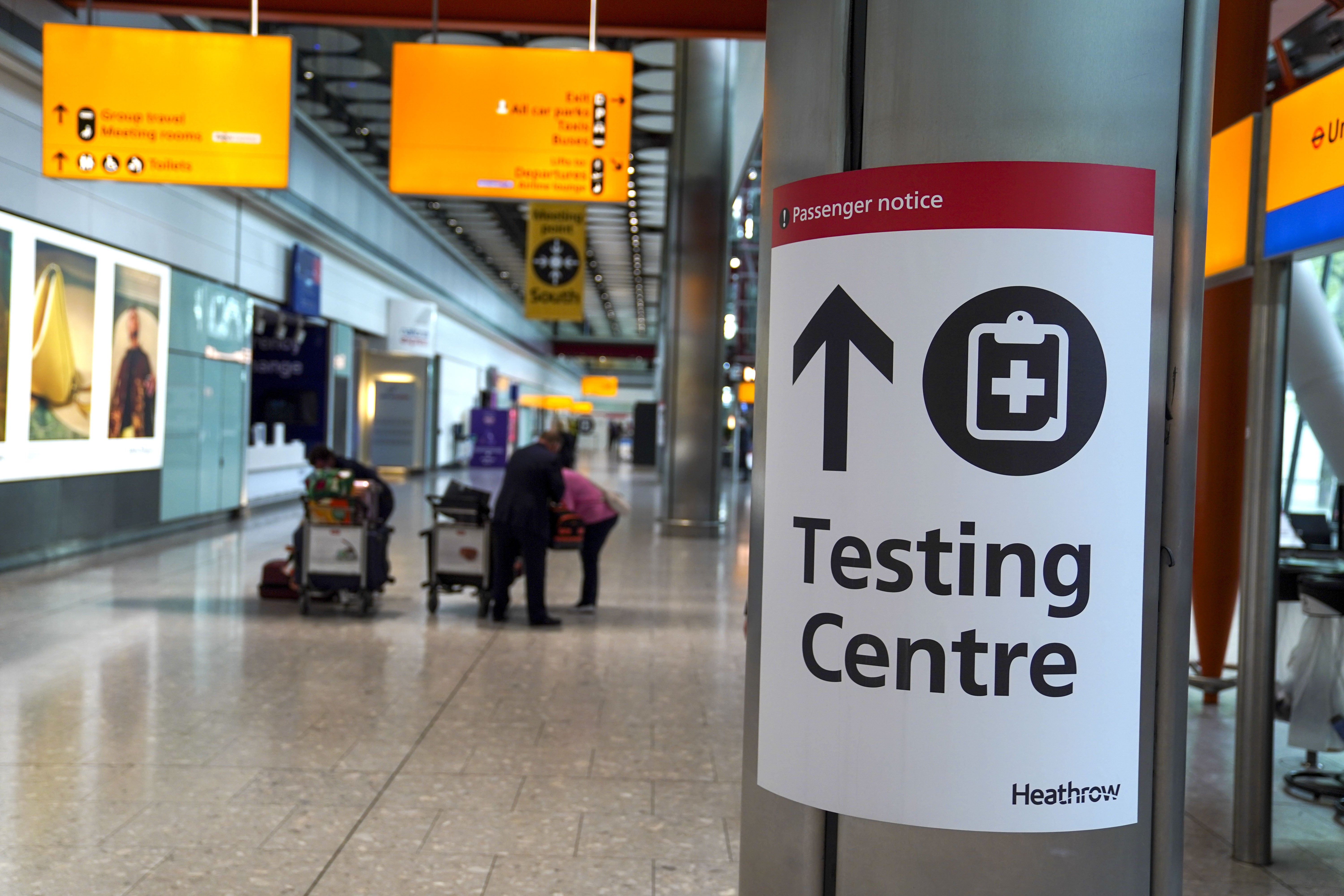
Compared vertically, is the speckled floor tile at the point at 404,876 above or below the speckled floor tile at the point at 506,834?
above

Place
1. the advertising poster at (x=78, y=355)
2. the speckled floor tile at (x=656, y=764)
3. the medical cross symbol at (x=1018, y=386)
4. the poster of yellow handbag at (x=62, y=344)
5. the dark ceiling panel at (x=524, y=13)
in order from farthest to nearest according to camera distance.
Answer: the poster of yellow handbag at (x=62, y=344) < the advertising poster at (x=78, y=355) < the dark ceiling panel at (x=524, y=13) < the speckled floor tile at (x=656, y=764) < the medical cross symbol at (x=1018, y=386)

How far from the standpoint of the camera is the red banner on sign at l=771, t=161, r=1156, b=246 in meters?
2.03

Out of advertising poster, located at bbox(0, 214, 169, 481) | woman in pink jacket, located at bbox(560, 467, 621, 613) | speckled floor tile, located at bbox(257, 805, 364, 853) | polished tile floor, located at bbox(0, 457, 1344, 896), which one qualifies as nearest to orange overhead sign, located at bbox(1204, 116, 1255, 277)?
polished tile floor, located at bbox(0, 457, 1344, 896)

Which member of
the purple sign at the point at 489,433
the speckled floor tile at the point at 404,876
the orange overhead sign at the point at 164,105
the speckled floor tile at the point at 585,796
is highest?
the orange overhead sign at the point at 164,105

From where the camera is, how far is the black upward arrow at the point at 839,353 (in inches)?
83.1

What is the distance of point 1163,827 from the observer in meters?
2.17

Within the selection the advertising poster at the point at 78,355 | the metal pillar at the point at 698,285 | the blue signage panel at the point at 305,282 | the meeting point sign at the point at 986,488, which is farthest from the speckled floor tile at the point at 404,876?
the blue signage panel at the point at 305,282

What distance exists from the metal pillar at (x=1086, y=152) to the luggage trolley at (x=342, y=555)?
7.22m

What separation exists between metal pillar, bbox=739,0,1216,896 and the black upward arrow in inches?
11.4

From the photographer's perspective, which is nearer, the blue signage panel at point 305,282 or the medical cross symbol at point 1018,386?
the medical cross symbol at point 1018,386

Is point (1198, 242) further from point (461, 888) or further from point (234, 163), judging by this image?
point (234, 163)

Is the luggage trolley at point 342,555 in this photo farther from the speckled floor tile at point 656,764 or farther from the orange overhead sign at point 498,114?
the speckled floor tile at point 656,764

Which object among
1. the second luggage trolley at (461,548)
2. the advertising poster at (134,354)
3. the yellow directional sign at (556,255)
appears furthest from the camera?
the yellow directional sign at (556,255)

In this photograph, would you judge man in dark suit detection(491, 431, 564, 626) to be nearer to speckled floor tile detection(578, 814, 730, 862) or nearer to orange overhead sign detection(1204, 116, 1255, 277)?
speckled floor tile detection(578, 814, 730, 862)
